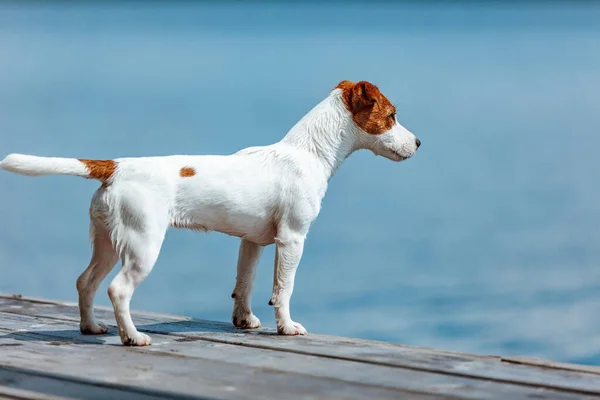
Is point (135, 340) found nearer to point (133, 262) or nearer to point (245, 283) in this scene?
point (133, 262)

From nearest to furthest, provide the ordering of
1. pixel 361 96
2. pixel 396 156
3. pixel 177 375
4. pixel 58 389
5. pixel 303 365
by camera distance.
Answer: pixel 58 389, pixel 177 375, pixel 303 365, pixel 361 96, pixel 396 156

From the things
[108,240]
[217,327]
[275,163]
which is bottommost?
[217,327]

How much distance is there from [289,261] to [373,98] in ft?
3.02

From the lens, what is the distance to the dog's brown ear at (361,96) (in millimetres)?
4500

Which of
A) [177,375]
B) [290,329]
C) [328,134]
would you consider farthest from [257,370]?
[328,134]

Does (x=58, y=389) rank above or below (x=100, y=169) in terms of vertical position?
below

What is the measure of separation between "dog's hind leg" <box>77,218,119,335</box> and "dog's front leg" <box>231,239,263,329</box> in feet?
2.24

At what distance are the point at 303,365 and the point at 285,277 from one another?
2.60ft

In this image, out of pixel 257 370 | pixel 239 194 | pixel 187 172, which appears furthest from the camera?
pixel 239 194

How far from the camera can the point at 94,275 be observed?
14.2ft

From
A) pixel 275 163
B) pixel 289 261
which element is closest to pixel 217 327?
pixel 289 261

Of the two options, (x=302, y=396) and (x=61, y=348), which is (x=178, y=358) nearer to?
(x=61, y=348)

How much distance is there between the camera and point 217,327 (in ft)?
15.4

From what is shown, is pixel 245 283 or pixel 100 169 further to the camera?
pixel 245 283
